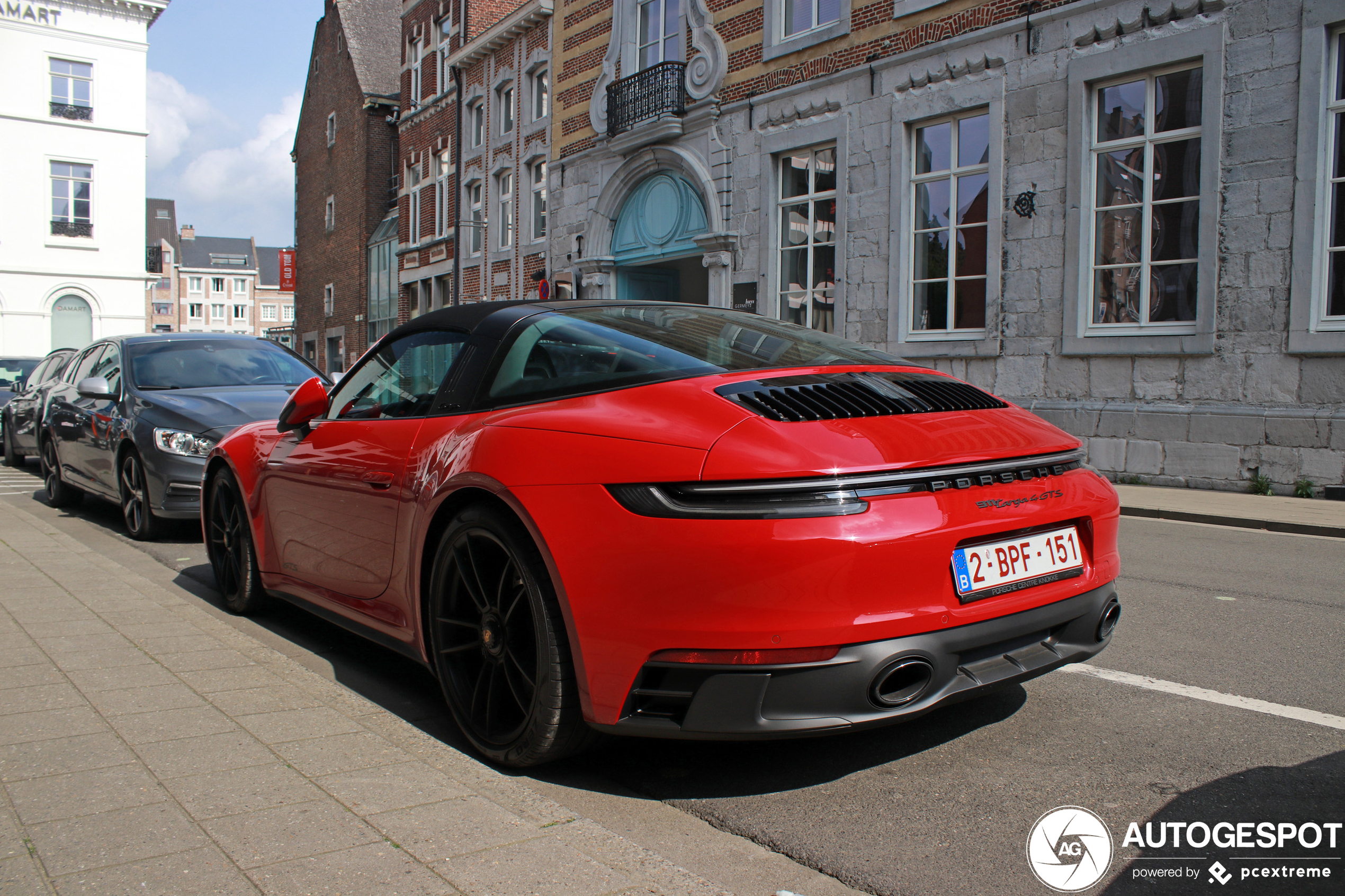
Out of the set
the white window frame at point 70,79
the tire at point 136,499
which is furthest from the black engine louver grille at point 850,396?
the white window frame at point 70,79

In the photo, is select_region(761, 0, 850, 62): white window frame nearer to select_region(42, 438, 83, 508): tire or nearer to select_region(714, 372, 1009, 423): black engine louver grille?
select_region(42, 438, 83, 508): tire

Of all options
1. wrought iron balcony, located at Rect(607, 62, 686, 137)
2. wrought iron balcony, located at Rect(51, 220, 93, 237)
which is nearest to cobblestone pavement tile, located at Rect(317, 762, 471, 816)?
wrought iron balcony, located at Rect(607, 62, 686, 137)

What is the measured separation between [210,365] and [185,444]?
55.6 inches

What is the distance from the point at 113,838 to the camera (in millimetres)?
2354

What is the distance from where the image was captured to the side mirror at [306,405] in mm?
4238

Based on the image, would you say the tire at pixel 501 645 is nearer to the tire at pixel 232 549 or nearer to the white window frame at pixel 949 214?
the tire at pixel 232 549

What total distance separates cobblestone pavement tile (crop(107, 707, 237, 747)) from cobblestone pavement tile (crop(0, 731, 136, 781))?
0.06 m

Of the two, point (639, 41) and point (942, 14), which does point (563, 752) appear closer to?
point (942, 14)

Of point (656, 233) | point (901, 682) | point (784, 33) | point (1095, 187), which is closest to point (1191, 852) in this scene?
point (901, 682)

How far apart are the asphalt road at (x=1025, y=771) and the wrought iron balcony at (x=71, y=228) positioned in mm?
40681

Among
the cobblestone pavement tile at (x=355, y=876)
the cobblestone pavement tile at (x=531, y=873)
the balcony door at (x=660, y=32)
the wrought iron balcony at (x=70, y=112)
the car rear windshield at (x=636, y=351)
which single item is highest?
the wrought iron balcony at (x=70, y=112)

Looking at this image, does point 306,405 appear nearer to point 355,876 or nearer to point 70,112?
point 355,876

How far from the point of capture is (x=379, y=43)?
40.7 metres

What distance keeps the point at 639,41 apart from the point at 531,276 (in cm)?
681
